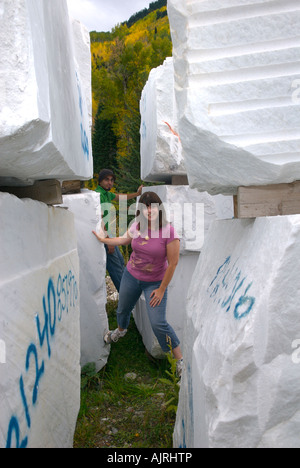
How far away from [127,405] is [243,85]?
8.67 feet

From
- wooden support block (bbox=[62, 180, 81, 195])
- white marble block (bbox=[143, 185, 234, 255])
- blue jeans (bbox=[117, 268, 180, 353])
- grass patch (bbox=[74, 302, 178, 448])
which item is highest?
wooden support block (bbox=[62, 180, 81, 195])

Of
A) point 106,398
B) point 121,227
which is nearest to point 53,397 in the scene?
point 106,398

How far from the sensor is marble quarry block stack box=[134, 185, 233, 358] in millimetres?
3713

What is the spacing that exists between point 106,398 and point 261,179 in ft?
8.26

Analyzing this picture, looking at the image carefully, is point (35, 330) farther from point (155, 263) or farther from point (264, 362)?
point (155, 263)

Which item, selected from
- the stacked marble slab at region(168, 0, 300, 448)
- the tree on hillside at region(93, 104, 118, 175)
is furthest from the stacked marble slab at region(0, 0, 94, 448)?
the tree on hillside at region(93, 104, 118, 175)

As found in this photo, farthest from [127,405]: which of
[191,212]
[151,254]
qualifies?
[191,212]

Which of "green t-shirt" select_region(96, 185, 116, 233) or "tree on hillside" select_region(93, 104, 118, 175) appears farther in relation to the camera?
"tree on hillside" select_region(93, 104, 118, 175)

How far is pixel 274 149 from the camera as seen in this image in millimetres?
1436

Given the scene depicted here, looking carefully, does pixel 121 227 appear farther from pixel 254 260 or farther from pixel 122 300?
pixel 254 260

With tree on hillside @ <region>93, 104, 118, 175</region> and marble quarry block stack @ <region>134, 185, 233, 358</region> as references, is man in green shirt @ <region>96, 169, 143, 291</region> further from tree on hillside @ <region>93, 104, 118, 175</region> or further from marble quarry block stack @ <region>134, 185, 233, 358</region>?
tree on hillside @ <region>93, 104, 118, 175</region>

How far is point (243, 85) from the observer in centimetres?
146

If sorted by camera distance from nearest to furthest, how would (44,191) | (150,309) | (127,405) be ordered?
(44,191) → (127,405) → (150,309)

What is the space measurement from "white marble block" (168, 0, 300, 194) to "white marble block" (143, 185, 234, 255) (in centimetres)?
218
